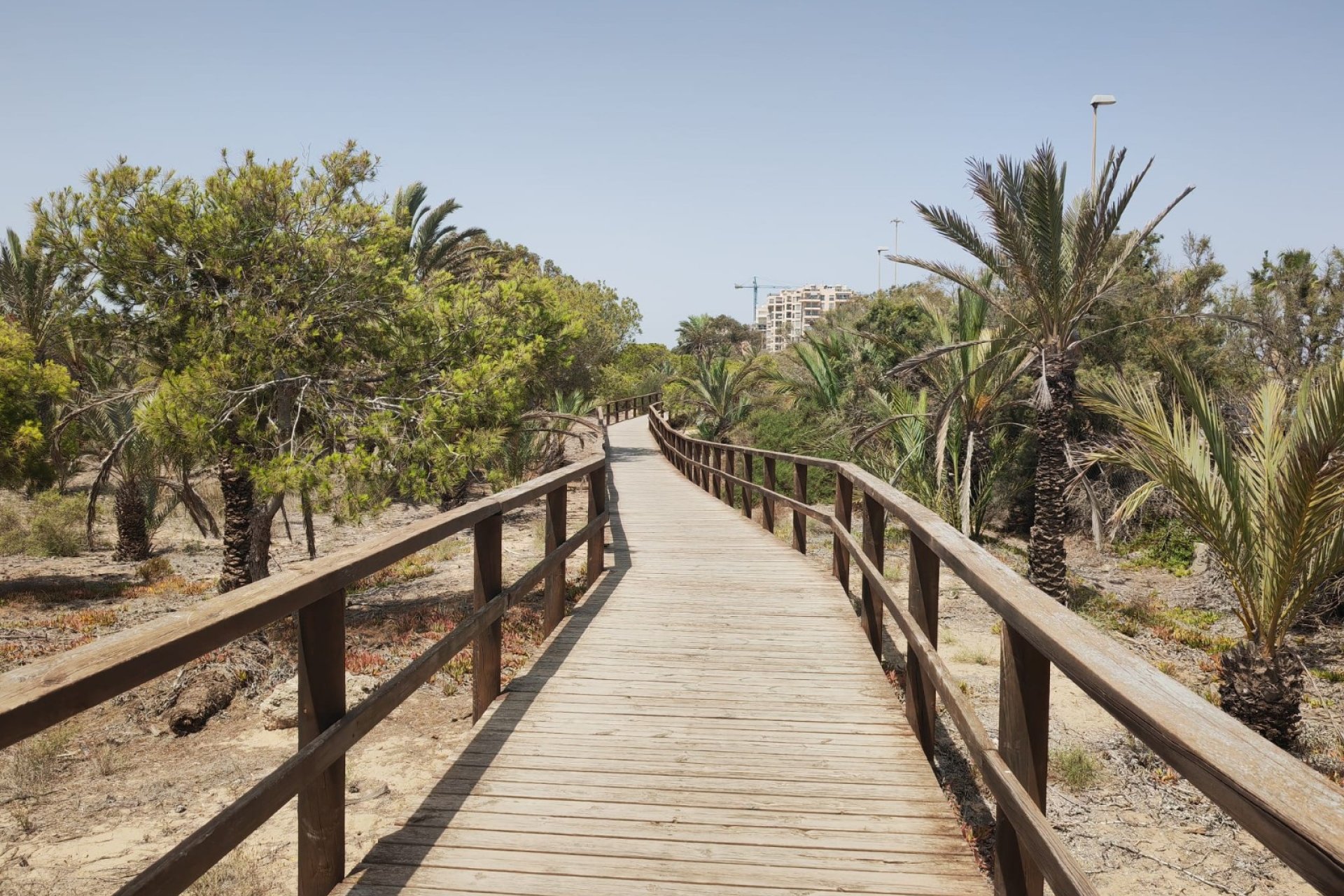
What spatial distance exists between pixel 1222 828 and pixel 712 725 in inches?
189

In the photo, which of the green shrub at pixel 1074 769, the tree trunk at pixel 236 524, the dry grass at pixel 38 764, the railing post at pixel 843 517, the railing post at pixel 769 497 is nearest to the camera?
the green shrub at pixel 1074 769

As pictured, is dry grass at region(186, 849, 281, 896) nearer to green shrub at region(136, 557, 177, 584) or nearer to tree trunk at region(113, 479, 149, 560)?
green shrub at region(136, 557, 177, 584)

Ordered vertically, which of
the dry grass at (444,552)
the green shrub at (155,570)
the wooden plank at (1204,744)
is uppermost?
the wooden plank at (1204,744)

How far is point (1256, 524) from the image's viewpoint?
8266 mm

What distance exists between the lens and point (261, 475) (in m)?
12.0

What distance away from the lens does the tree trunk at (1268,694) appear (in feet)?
27.4

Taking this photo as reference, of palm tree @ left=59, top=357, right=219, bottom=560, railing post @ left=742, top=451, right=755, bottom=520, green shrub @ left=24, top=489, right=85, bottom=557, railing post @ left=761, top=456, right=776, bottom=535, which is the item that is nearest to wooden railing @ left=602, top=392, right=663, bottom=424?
palm tree @ left=59, top=357, right=219, bottom=560

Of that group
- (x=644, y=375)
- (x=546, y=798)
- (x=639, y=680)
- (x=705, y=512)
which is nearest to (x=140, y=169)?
(x=705, y=512)

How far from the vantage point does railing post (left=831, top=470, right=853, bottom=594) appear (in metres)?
7.22

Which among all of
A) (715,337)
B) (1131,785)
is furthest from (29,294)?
(715,337)

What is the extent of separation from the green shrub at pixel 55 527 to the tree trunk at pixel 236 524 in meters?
11.4

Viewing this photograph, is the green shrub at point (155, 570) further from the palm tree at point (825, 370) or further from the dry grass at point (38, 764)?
the palm tree at point (825, 370)

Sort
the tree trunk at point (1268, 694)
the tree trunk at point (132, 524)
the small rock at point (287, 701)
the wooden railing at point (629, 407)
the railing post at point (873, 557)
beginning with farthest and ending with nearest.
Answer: the wooden railing at point (629, 407) → the tree trunk at point (132, 524) → the small rock at point (287, 701) → the tree trunk at point (1268, 694) → the railing post at point (873, 557)

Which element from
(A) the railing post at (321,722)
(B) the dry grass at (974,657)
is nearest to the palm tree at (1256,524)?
(B) the dry grass at (974,657)
